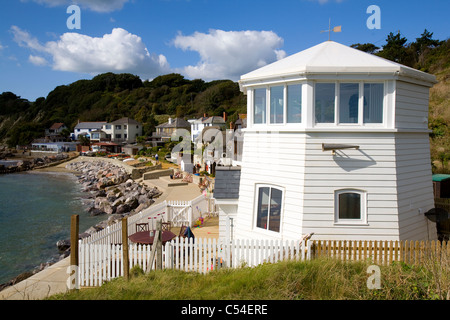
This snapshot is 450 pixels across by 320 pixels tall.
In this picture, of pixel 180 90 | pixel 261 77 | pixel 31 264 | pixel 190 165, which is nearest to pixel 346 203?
pixel 261 77

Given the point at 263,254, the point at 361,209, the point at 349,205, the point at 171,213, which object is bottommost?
the point at 171,213

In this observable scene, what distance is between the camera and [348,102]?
936 centimetres

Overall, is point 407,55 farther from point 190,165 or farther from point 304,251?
point 304,251

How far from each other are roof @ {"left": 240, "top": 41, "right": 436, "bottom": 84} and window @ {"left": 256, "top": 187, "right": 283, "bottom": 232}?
366 cm

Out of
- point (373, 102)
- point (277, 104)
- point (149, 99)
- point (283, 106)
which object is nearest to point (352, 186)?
point (373, 102)

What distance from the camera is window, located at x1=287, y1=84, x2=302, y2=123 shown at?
955 centimetres

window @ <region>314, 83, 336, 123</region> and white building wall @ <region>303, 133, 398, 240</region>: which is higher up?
window @ <region>314, 83, 336, 123</region>

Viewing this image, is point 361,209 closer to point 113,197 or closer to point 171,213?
point 171,213

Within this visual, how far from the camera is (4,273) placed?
1504 cm

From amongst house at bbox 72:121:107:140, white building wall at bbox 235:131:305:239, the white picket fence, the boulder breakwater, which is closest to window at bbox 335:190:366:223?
white building wall at bbox 235:131:305:239

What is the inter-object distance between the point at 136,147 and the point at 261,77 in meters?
62.3

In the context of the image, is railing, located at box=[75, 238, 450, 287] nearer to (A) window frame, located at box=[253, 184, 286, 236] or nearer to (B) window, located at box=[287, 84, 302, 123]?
(A) window frame, located at box=[253, 184, 286, 236]

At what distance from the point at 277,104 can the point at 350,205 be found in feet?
12.5

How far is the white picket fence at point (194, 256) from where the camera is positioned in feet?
28.6
